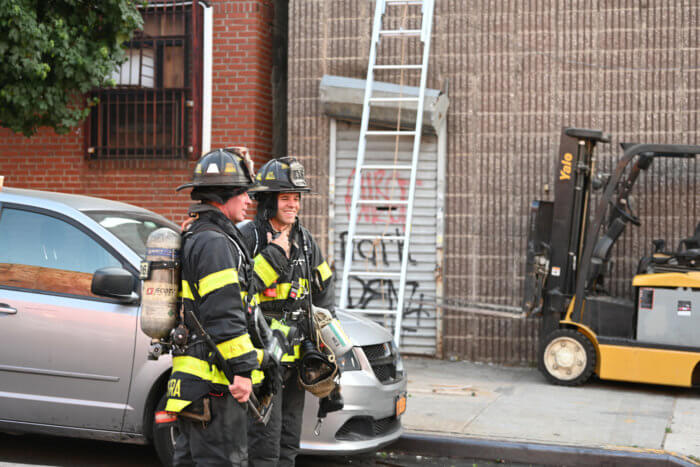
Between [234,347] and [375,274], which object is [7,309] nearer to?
[234,347]

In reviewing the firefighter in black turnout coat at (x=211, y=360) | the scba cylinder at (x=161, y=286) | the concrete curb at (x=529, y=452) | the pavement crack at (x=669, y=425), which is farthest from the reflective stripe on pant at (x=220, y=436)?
the pavement crack at (x=669, y=425)

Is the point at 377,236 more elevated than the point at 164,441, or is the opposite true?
the point at 377,236

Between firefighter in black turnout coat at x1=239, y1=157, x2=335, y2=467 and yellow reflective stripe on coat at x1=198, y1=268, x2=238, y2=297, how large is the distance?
804 millimetres

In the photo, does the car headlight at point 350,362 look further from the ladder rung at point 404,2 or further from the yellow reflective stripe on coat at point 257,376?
the ladder rung at point 404,2

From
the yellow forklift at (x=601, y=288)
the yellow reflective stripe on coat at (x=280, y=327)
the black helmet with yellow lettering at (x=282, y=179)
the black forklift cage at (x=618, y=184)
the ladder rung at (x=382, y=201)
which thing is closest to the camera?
the yellow reflective stripe on coat at (x=280, y=327)

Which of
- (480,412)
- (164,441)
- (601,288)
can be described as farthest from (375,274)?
(164,441)

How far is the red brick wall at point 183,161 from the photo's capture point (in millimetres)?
10680

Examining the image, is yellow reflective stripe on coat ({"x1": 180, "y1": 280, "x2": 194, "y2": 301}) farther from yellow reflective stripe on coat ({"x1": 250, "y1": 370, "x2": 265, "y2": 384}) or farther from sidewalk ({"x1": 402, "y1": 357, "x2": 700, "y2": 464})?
sidewalk ({"x1": 402, "y1": 357, "x2": 700, "y2": 464})

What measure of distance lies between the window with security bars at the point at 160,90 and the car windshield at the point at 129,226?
14.8ft

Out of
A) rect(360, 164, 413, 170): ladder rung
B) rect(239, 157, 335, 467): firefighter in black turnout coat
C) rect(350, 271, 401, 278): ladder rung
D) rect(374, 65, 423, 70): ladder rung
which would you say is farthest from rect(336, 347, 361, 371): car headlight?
rect(374, 65, 423, 70): ladder rung

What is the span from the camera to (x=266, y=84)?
11.0 m

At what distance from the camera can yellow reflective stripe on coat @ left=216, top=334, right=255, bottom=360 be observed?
11.8 feet

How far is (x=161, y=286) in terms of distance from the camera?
3.68 meters

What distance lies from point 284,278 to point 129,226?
203 centimetres
